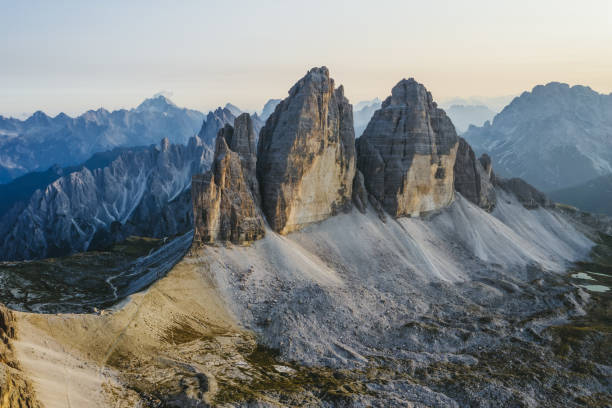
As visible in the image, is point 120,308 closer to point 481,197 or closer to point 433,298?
point 433,298

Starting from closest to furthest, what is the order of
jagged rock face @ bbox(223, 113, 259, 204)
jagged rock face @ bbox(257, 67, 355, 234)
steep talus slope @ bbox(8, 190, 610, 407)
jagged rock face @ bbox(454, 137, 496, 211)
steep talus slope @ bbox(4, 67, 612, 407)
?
1. steep talus slope @ bbox(8, 190, 610, 407)
2. steep talus slope @ bbox(4, 67, 612, 407)
3. jagged rock face @ bbox(223, 113, 259, 204)
4. jagged rock face @ bbox(257, 67, 355, 234)
5. jagged rock face @ bbox(454, 137, 496, 211)

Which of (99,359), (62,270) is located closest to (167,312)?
(99,359)

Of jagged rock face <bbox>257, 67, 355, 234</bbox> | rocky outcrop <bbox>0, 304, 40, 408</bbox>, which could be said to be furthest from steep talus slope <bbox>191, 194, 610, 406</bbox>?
rocky outcrop <bbox>0, 304, 40, 408</bbox>

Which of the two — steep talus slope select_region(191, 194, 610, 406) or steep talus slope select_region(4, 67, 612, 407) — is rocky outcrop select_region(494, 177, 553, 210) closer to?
steep talus slope select_region(4, 67, 612, 407)

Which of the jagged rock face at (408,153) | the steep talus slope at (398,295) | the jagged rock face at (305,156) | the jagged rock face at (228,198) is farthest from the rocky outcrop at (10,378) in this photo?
the jagged rock face at (408,153)

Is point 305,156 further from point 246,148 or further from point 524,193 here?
point 524,193

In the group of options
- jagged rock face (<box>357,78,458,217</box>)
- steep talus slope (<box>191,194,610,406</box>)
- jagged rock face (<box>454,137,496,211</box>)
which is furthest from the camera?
jagged rock face (<box>454,137,496,211</box>)
